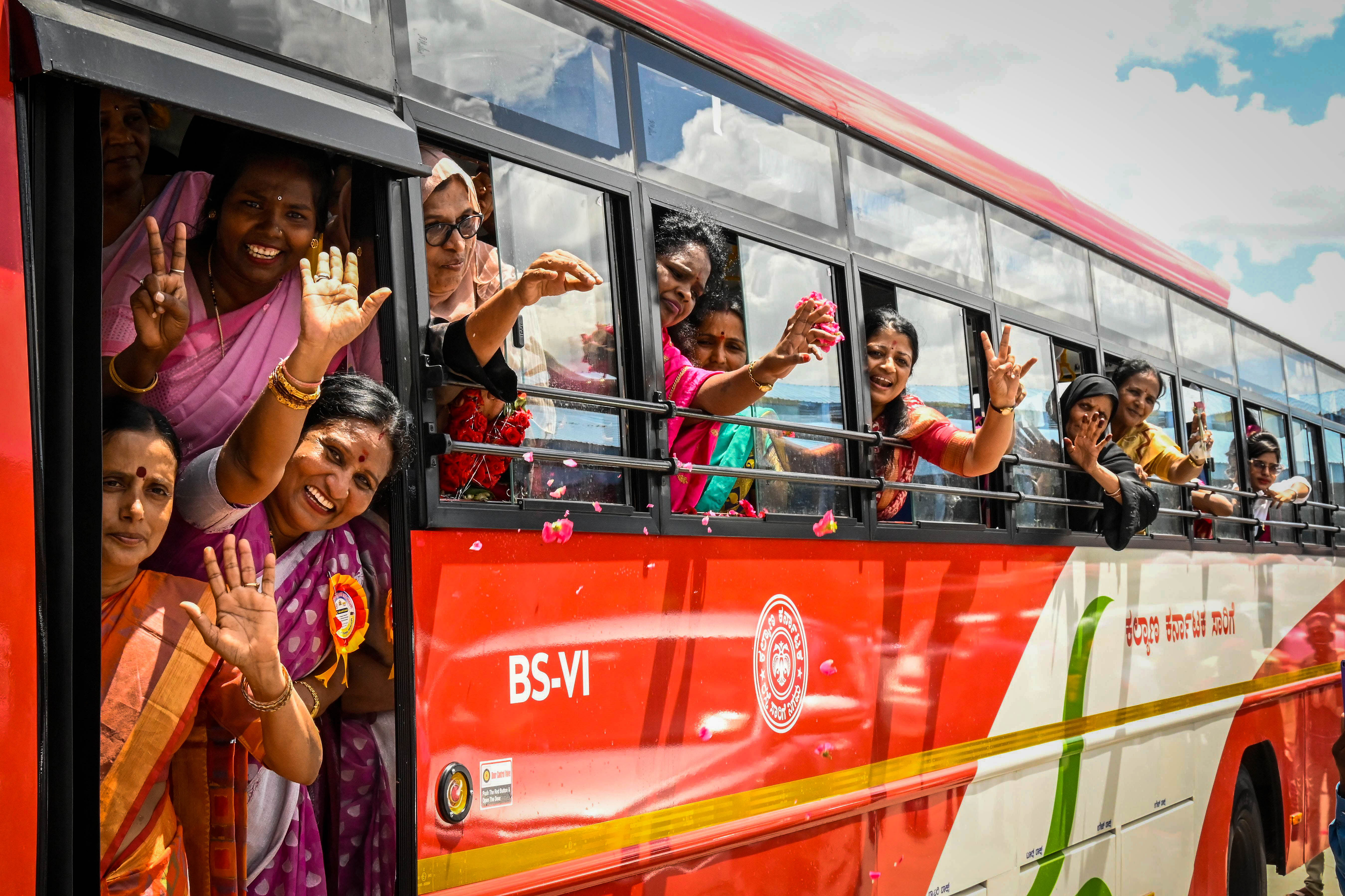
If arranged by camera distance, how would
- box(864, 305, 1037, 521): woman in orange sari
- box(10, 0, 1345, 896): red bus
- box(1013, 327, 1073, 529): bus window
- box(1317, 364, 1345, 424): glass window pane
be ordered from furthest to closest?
box(1317, 364, 1345, 424): glass window pane, box(1013, 327, 1073, 529): bus window, box(864, 305, 1037, 521): woman in orange sari, box(10, 0, 1345, 896): red bus

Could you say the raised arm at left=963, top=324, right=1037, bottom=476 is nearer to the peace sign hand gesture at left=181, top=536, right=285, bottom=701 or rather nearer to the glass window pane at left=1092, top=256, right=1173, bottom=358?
the glass window pane at left=1092, top=256, right=1173, bottom=358

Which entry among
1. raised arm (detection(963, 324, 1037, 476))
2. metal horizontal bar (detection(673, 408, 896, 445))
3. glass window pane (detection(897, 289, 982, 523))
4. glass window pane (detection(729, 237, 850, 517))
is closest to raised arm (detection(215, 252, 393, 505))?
metal horizontal bar (detection(673, 408, 896, 445))

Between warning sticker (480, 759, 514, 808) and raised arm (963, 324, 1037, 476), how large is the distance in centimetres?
229

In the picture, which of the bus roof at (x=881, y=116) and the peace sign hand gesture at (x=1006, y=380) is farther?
the peace sign hand gesture at (x=1006, y=380)

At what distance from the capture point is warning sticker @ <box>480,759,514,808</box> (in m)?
2.68

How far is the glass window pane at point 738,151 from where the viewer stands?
340cm

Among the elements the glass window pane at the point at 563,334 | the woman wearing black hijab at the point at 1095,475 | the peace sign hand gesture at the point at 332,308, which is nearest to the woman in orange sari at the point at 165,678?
the peace sign hand gesture at the point at 332,308

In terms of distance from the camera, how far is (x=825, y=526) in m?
3.71

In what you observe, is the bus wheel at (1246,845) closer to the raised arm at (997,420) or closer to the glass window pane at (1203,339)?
the glass window pane at (1203,339)

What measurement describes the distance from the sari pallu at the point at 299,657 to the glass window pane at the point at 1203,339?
5556 millimetres

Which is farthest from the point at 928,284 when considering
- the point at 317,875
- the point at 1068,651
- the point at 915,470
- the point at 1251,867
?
the point at 1251,867

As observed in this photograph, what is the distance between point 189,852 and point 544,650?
2.96ft

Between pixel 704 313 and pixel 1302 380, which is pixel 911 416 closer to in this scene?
pixel 704 313

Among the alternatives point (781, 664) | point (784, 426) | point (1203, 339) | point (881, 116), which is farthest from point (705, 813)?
point (1203, 339)
